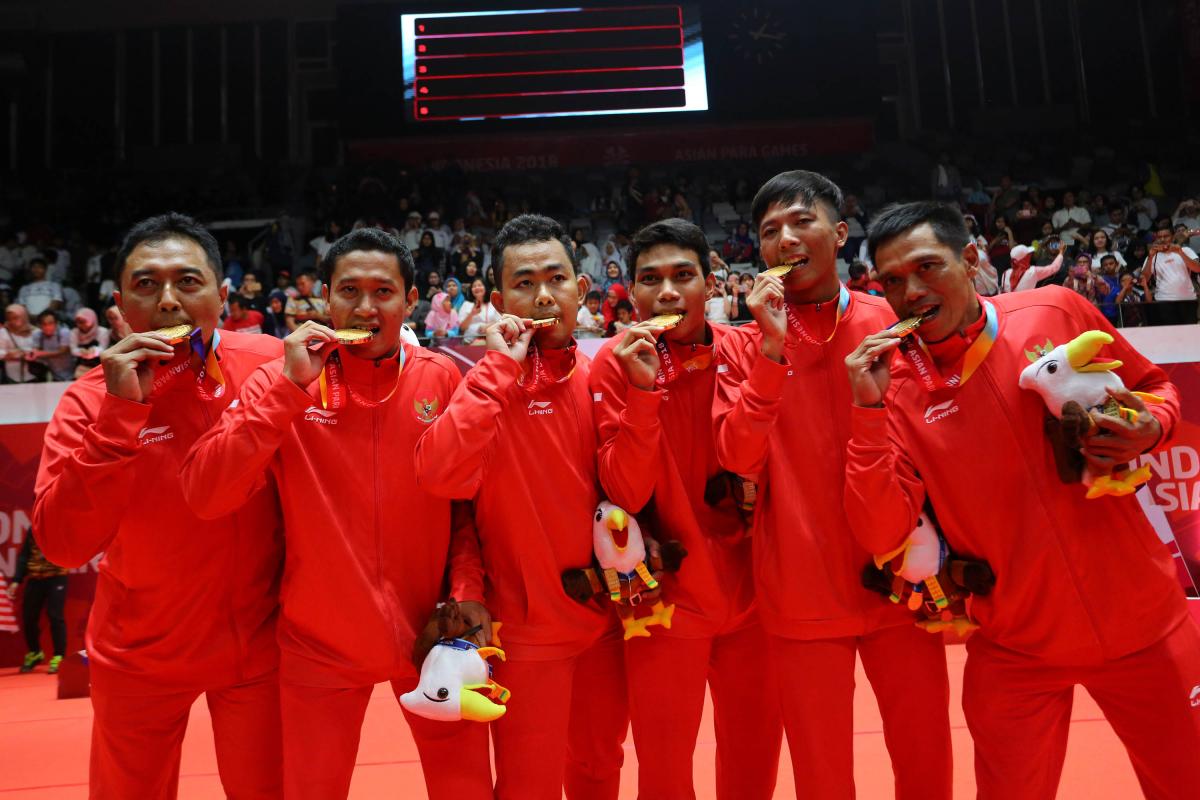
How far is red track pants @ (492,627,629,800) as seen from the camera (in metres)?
2.92

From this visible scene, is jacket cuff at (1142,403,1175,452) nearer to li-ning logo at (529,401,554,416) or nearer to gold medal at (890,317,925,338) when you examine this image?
gold medal at (890,317,925,338)

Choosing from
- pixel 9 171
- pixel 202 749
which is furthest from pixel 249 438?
pixel 9 171

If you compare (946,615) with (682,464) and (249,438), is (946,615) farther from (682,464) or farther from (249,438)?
(249,438)

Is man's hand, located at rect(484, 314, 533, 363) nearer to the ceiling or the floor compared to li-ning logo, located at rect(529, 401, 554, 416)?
nearer to the ceiling

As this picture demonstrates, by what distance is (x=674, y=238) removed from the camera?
332 cm

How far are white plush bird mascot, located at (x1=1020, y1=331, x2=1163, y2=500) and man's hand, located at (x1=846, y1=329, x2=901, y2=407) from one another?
1.42 ft

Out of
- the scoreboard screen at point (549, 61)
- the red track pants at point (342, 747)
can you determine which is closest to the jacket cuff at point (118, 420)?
the red track pants at point (342, 747)

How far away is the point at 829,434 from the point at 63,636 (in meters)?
7.57

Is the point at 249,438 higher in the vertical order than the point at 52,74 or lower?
lower

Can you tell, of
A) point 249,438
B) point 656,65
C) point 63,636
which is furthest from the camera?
point 656,65

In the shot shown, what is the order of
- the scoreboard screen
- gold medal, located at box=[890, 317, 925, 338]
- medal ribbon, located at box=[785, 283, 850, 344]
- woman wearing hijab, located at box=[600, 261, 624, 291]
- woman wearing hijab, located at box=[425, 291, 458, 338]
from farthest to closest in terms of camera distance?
the scoreboard screen → woman wearing hijab, located at box=[600, 261, 624, 291] → woman wearing hijab, located at box=[425, 291, 458, 338] → medal ribbon, located at box=[785, 283, 850, 344] → gold medal, located at box=[890, 317, 925, 338]

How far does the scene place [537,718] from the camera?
2.94 metres

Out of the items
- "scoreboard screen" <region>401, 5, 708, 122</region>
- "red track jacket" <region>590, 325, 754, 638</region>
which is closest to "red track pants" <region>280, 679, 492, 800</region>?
"red track jacket" <region>590, 325, 754, 638</region>

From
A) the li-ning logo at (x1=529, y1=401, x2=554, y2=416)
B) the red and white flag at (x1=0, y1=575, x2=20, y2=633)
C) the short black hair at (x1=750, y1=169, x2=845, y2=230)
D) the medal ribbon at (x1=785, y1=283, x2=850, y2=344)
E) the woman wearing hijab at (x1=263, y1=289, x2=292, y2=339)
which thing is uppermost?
the woman wearing hijab at (x1=263, y1=289, x2=292, y2=339)
